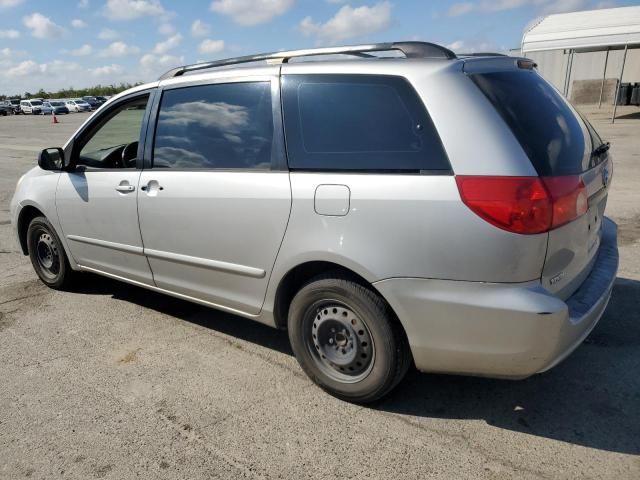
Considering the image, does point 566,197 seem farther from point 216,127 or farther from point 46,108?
point 46,108

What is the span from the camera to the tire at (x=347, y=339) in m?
2.72

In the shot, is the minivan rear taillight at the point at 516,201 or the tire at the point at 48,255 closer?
the minivan rear taillight at the point at 516,201

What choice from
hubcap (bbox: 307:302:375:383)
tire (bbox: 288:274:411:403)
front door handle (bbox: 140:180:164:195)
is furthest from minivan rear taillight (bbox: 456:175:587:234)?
front door handle (bbox: 140:180:164:195)

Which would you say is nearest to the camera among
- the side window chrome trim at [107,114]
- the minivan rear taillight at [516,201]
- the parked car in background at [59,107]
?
the minivan rear taillight at [516,201]

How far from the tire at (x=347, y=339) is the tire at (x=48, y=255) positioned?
2657mm

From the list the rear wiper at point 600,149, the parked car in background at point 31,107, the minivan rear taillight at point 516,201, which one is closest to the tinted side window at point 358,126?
the minivan rear taillight at point 516,201

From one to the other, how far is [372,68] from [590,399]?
213cm

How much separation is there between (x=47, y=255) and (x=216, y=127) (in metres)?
2.57

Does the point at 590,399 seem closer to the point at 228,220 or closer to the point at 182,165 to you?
the point at 228,220

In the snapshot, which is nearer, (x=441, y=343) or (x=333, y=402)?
(x=441, y=343)

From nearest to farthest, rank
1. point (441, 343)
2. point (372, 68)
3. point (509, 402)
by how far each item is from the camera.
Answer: point (441, 343) < point (372, 68) < point (509, 402)

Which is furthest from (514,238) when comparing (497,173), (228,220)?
(228,220)

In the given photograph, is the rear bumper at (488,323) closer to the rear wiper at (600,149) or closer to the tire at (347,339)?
the tire at (347,339)

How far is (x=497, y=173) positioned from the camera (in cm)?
237
